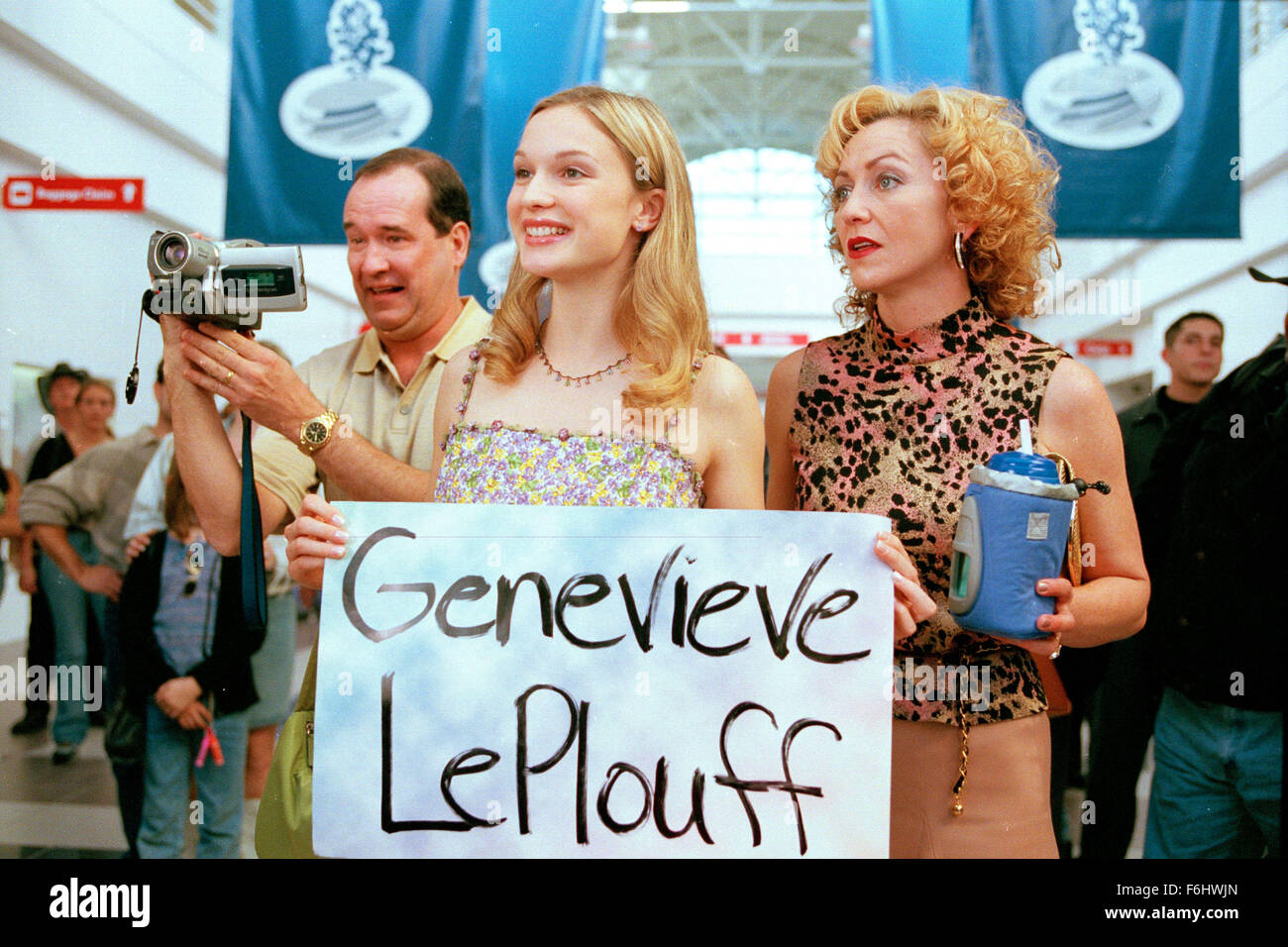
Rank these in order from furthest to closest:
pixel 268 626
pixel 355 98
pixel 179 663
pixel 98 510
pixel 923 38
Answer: pixel 98 510
pixel 268 626
pixel 179 663
pixel 923 38
pixel 355 98

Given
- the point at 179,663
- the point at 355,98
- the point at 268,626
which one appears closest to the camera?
the point at 355,98

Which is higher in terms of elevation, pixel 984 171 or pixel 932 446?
pixel 984 171

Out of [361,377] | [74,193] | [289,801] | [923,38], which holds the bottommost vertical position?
[289,801]

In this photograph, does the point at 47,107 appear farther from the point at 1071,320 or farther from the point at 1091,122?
the point at 1071,320

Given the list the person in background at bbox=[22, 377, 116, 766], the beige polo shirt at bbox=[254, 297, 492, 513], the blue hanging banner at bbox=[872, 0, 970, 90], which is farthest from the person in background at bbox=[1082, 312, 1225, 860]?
the person in background at bbox=[22, 377, 116, 766]

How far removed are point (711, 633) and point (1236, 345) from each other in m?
4.62

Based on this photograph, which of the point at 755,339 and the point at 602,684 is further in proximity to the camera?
the point at 755,339

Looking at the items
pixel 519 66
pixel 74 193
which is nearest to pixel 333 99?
pixel 519 66

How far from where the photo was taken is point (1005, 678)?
153 centimetres

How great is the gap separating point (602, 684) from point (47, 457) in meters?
3.86

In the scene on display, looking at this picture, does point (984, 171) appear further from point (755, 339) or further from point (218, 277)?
point (755, 339)

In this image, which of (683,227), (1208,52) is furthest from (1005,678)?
(1208,52)

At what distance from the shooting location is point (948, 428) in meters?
1.52

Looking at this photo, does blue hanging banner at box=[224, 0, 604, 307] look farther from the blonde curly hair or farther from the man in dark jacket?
the man in dark jacket
